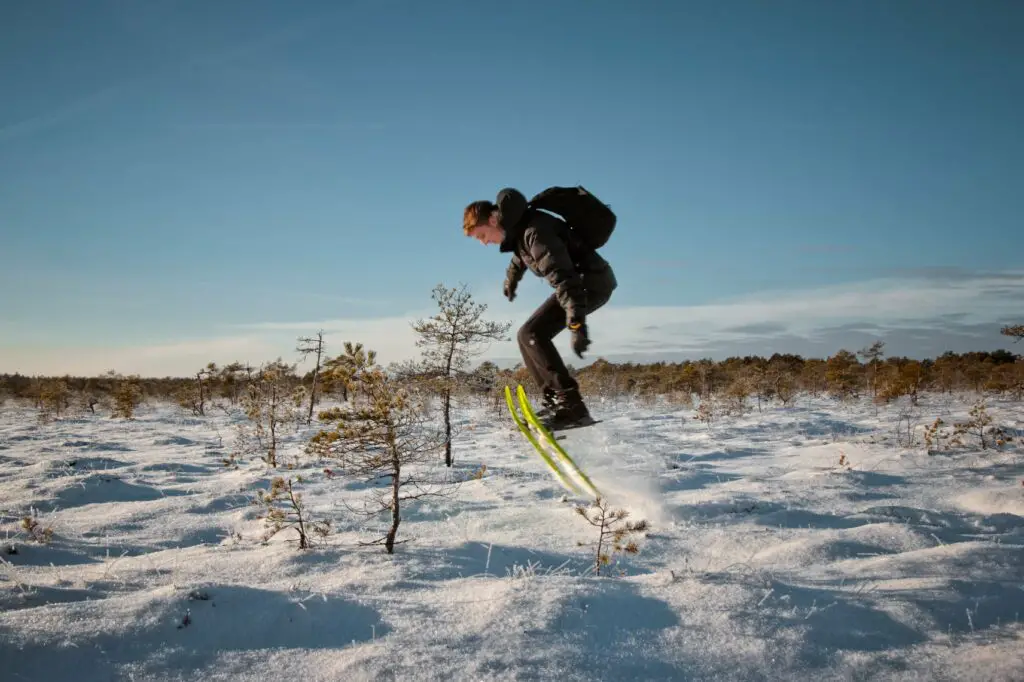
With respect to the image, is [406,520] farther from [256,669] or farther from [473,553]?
[256,669]

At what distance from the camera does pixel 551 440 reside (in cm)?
477

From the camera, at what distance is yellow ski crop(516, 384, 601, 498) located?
477 cm

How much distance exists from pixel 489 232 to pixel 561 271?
0.80 m

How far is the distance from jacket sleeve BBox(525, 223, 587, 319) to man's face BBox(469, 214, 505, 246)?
40 cm

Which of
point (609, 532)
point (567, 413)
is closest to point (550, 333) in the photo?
point (567, 413)

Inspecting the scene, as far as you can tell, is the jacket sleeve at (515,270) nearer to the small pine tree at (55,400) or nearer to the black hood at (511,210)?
the black hood at (511,210)

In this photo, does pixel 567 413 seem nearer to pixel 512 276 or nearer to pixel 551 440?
pixel 551 440


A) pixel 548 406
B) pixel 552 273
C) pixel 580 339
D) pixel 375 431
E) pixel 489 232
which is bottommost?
pixel 375 431

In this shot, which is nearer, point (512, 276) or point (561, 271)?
point (561, 271)

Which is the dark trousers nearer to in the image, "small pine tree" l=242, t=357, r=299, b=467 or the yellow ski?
the yellow ski

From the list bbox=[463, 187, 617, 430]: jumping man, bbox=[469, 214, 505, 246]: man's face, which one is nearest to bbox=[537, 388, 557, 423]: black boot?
bbox=[463, 187, 617, 430]: jumping man

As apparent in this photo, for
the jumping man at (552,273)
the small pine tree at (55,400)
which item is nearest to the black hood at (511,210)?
the jumping man at (552,273)

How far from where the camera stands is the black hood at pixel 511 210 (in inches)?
163

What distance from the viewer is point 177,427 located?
17625 mm
